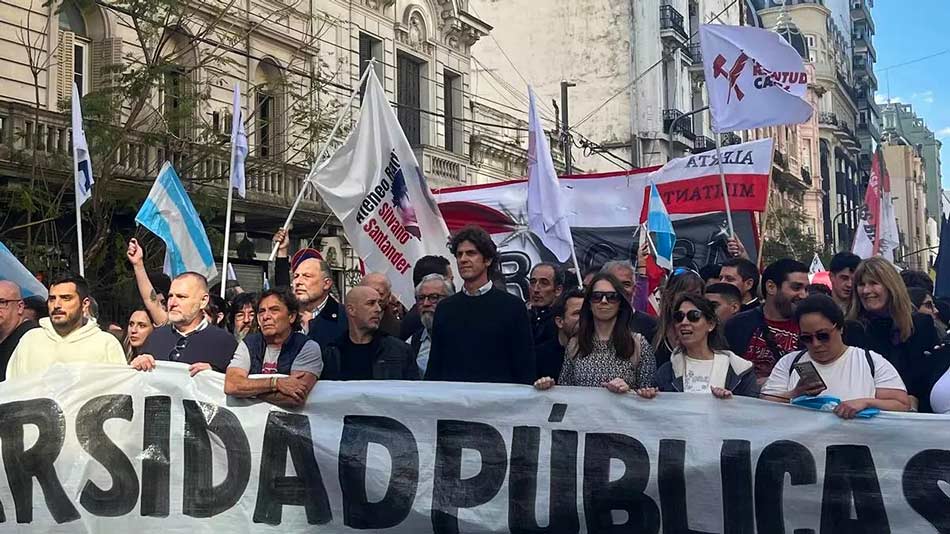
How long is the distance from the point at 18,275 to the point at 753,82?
20.3ft

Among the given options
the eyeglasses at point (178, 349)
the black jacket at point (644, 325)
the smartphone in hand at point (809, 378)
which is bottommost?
the smartphone in hand at point (809, 378)

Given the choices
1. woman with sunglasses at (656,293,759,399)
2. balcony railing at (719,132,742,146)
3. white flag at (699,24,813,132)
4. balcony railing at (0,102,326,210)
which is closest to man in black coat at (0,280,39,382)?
woman with sunglasses at (656,293,759,399)

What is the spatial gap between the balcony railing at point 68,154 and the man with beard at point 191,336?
686cm

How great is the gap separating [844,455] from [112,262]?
36.4 feet

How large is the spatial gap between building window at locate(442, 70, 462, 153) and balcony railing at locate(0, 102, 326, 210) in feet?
31.1

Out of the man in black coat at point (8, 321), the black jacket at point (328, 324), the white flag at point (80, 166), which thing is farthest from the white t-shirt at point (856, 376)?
the white flag at point (80, 166)

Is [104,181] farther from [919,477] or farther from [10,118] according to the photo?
[919,477]

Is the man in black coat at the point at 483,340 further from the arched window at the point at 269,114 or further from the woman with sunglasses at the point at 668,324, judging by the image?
the arched window at the point at 269,114

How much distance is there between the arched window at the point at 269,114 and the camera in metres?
17.0

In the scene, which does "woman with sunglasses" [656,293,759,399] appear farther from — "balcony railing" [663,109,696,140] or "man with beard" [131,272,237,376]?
"balcony railing" [663,109,696,140]

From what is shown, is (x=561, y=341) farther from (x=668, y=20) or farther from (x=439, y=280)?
(x=668, y=20)

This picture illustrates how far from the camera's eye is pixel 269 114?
18719 mm

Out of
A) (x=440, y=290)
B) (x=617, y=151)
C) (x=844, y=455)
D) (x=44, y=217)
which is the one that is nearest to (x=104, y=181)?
(x=44, y=217)

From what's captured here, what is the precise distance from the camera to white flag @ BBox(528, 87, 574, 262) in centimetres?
863
